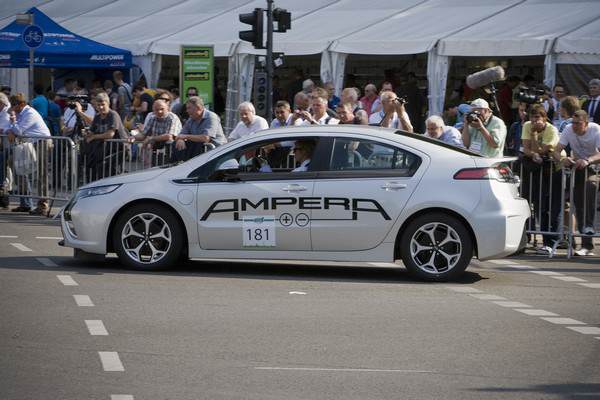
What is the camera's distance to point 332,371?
8.01 metres

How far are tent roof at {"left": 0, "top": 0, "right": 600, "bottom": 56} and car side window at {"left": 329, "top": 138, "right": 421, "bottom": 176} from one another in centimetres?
1135

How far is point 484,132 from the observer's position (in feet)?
50.2

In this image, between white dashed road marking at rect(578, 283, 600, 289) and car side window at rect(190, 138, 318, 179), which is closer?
white dashed road marking at rect(578, 283, 600, 289)

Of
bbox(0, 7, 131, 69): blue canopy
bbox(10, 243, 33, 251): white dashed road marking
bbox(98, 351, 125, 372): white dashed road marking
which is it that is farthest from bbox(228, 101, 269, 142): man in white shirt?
bbox(0, 7, 131, 69): blue canopy

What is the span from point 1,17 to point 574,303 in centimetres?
3030

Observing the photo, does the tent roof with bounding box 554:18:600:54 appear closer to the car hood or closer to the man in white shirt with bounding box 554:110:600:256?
the man in white shirt with bounding box 554:110:600:256

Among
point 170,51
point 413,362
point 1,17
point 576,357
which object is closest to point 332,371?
point 413,362

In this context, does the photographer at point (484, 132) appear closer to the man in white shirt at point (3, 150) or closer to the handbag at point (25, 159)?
the handbag at point (25, 159)

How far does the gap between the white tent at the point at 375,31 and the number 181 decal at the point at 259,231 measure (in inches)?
468

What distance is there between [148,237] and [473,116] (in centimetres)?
434

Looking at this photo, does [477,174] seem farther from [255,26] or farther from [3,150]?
[255,26]

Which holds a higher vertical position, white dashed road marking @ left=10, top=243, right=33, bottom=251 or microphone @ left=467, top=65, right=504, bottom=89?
microphone @ left=467, top=65, right=504, bottom=89

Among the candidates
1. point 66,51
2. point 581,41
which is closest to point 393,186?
point 581,41

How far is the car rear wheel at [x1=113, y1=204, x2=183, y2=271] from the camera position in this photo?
12922 millimetres
